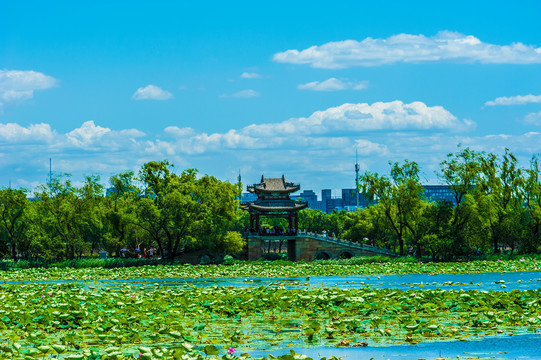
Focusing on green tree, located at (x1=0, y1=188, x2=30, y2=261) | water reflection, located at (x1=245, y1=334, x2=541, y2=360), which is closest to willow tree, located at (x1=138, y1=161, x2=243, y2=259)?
green tree, located at (x1=0, y1=188, x2=30, y2=261)

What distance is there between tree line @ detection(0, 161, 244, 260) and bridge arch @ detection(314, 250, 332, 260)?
6247 mm

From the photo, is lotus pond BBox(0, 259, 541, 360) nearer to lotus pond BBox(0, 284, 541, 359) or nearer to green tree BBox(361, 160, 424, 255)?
lotus pond BBox(0, 284, 541, 359)

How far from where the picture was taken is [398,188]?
52094mm

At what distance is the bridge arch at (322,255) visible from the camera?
53.8 meters

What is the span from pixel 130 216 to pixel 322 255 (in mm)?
14858

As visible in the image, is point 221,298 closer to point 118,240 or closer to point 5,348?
point 5,348

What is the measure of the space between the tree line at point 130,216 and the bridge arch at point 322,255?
20.5 feet

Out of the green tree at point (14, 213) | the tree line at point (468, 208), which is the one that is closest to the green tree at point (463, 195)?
the tree line at point (468, 208)

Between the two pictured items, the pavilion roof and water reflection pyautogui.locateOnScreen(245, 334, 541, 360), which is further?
the pavilion roof

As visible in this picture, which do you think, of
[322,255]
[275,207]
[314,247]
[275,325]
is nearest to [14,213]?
[275,207]

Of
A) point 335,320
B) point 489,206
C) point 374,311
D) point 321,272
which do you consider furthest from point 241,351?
point 489,206

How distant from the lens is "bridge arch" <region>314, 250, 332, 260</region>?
5381cm

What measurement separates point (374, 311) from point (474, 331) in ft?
10.4

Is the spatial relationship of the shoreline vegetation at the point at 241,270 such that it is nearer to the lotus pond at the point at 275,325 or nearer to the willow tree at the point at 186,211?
the willow tree at the point at 186,211
